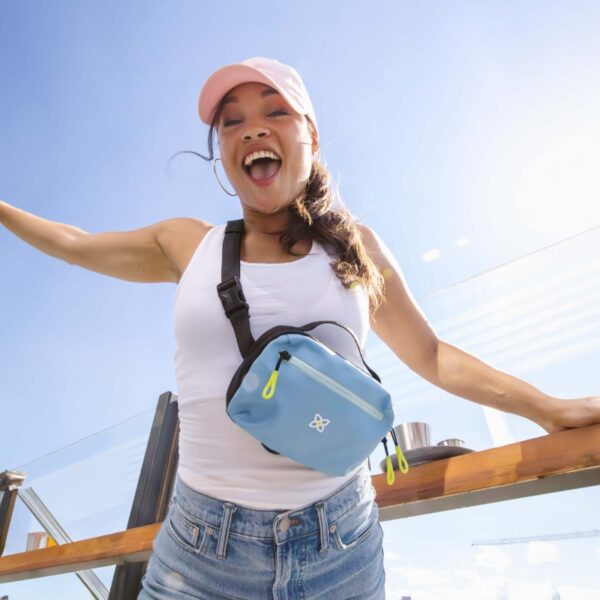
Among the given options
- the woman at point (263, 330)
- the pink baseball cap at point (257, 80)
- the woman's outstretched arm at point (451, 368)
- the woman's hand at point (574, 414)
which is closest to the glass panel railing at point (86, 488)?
the woman at point (263, 330)

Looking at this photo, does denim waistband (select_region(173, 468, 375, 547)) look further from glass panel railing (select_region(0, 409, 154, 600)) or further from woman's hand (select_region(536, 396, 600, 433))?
glass panel railing (select_region(0, 409, 154, 600))

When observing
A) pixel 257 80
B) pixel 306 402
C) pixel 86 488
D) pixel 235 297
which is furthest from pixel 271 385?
pixel 86 488

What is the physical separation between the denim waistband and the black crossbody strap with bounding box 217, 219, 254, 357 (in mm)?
232

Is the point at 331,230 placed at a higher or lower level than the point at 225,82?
lower

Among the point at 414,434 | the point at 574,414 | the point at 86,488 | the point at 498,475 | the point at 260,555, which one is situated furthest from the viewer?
the point at 86,488

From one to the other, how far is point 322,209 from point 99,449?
1848 mm

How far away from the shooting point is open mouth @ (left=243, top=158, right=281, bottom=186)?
3.40 ft

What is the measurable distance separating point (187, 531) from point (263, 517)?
0.12m

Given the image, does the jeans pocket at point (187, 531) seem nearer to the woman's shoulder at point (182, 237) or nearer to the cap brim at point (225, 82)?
the woman's shoulder at point (182, 237)

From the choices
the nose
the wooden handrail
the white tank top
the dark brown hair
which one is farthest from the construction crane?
the nose

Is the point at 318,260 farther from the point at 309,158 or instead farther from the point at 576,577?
the point at 576,577

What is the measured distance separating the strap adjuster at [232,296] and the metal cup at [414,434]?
2.88ft

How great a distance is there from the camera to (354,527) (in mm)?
752

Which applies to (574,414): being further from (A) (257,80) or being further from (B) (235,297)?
(A) (257,80)
